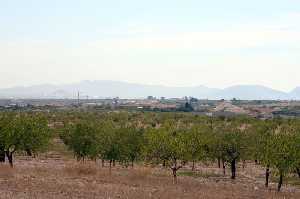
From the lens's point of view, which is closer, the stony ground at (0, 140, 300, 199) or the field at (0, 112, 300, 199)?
the stony ground at (0, 140, 300, 199)

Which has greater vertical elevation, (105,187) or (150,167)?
(105,187)

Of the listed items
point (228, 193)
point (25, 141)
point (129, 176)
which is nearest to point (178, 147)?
point (129, 176)

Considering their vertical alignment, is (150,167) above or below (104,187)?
below

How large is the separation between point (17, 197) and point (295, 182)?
40034 millimetres

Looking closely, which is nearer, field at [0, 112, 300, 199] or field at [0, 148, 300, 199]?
field at [0, 148, 300, 199]

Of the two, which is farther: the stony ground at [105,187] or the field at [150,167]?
the field at [150,167]

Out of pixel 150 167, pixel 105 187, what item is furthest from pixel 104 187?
pixel 150 167

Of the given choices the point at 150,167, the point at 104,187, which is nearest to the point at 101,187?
the point at 104,187

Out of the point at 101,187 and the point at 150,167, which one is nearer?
the point at 101,187

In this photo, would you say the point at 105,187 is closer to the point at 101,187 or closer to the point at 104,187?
the point at 104,187

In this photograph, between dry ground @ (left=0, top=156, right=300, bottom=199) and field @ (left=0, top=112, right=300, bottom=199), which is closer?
dry ground @ (left=0, top=156, right=300, bottom=199)

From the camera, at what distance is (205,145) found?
67125 mm

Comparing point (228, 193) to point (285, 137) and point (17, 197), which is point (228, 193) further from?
point (17, 197)

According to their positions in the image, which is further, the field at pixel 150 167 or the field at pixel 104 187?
the field at pixel 150 167
